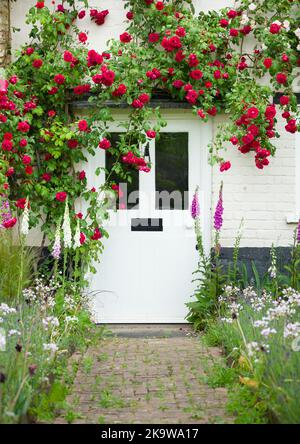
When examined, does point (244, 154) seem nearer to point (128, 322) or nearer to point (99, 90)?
point (99, 90)

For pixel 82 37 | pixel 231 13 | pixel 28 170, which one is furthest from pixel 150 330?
pixel 231 13

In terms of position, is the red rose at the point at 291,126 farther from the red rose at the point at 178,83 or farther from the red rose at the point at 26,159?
the red rose at the point at 26,159

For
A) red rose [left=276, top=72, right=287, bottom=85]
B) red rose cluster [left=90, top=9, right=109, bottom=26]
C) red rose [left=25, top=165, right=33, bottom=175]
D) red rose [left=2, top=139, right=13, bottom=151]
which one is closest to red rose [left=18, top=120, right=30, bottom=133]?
red rose [left=2, top=139, right=13, bottom=151]

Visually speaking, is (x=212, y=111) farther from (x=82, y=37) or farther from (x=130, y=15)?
(x=82, y=37)

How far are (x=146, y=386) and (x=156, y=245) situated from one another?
10.1 ft

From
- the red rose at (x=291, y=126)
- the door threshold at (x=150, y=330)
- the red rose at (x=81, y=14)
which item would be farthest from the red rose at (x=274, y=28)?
the door threshold at (x=150, y=330)

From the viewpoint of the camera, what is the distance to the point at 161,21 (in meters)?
8.33

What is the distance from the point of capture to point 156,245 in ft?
27.8

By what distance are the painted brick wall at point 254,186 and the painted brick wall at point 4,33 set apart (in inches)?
34.5

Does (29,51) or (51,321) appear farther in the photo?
(29,51)

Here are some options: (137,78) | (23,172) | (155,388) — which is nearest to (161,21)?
(137,78)

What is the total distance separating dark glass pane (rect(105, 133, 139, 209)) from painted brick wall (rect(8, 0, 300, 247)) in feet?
3.00
